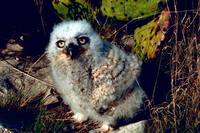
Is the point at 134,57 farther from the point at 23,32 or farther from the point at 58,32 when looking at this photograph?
the point at 23,32

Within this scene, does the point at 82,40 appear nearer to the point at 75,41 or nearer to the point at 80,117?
the point at 75,41

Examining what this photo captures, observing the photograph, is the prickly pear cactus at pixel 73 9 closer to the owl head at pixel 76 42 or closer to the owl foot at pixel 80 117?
the owl head at pixel 76 42

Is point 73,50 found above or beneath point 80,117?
above

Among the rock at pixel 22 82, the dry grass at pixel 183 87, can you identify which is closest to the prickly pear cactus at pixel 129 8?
the dry grass at pixel 183 87

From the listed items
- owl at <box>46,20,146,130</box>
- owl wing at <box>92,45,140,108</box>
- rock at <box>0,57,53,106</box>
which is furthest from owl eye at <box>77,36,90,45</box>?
rock at <box>0,57,53,106</box>

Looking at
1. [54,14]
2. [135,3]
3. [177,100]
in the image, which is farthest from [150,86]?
[54,14]

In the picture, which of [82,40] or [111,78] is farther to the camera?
[111,78]

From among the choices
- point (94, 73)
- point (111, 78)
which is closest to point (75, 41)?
point (94, 73)

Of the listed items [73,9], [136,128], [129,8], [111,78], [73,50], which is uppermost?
[73,9]
